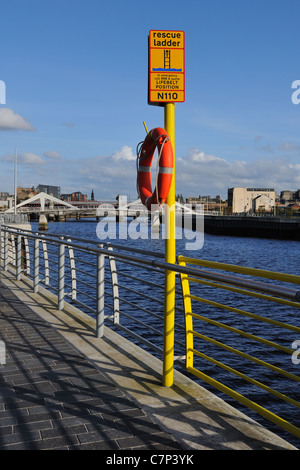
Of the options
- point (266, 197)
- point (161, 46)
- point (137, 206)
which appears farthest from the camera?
point (266, 197)

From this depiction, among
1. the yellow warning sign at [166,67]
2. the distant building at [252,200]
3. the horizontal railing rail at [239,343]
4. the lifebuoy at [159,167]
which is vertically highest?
the distant building at [252,200]

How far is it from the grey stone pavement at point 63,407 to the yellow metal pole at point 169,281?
488mm

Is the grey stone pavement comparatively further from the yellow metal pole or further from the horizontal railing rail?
the horizontal railing rail

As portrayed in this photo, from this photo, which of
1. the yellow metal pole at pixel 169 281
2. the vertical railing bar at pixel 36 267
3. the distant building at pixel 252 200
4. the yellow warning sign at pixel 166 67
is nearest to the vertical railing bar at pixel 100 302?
the yellow metal pole at pixel 169 281

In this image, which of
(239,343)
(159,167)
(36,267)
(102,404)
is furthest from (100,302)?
(239,343)

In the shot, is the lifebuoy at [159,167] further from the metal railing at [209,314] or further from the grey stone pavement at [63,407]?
the grey stone pavement at [63,407]

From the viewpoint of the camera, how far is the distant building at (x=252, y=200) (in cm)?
16500

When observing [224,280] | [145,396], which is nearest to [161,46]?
[224,280]

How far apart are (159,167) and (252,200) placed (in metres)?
168

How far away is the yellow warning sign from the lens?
4.07 metres

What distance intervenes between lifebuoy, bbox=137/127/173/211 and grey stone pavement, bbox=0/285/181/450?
1.70 m
